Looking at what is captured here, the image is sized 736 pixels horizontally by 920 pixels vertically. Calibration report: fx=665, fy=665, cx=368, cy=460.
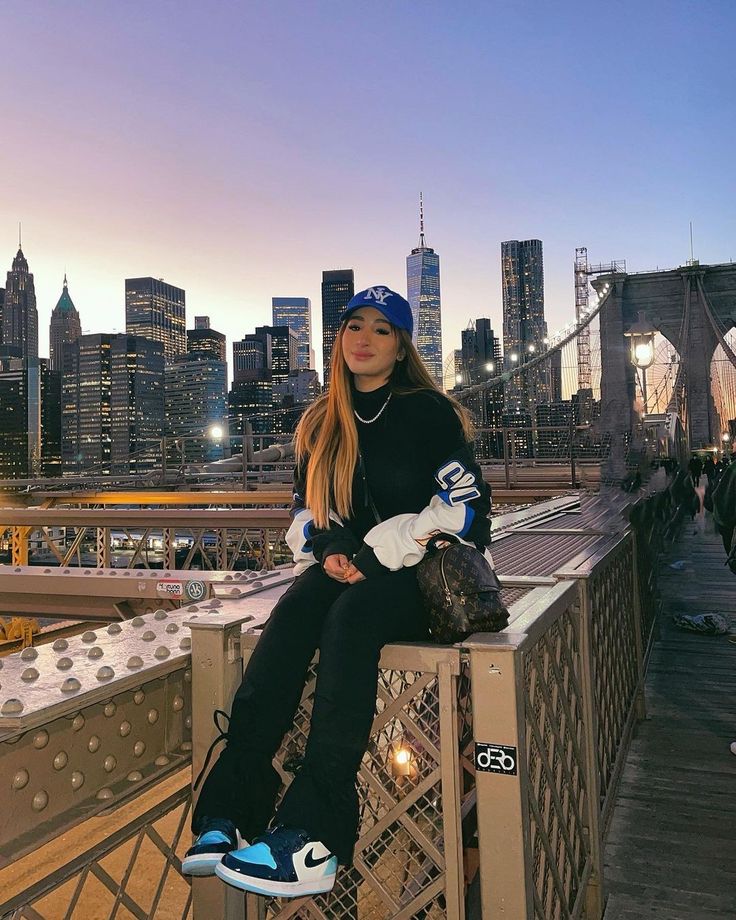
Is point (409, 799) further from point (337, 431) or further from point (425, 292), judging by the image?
point (425, 292)

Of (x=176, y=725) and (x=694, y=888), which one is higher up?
(x=176, y=725)

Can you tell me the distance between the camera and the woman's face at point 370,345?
222 centimetres

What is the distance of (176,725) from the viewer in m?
1.74

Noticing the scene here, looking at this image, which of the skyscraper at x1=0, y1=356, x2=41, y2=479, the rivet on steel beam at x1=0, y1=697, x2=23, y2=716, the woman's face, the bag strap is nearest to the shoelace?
the rivet on steel beam at x1=0, y1=697, x2=23, y2=716

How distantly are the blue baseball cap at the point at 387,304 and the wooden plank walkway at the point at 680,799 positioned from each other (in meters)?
2.32

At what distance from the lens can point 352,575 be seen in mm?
1893

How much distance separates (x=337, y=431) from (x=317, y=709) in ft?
2.91

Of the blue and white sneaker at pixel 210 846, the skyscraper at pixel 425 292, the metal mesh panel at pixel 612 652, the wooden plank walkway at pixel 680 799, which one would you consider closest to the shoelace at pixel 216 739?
the blue and white sneaker at pixel 210 846

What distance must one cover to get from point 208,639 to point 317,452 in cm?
68

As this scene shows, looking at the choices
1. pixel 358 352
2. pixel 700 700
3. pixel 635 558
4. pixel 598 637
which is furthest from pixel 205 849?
pixel 700 700

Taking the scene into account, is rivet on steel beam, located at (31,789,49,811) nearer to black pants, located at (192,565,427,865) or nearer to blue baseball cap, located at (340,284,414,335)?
black pants, located at (192,565,427,865)

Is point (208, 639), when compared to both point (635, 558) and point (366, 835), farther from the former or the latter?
point (635, 558)

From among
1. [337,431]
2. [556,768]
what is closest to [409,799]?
[556,768]

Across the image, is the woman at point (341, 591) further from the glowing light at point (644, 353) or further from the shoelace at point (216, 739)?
the glowing light at point (644, 353)
